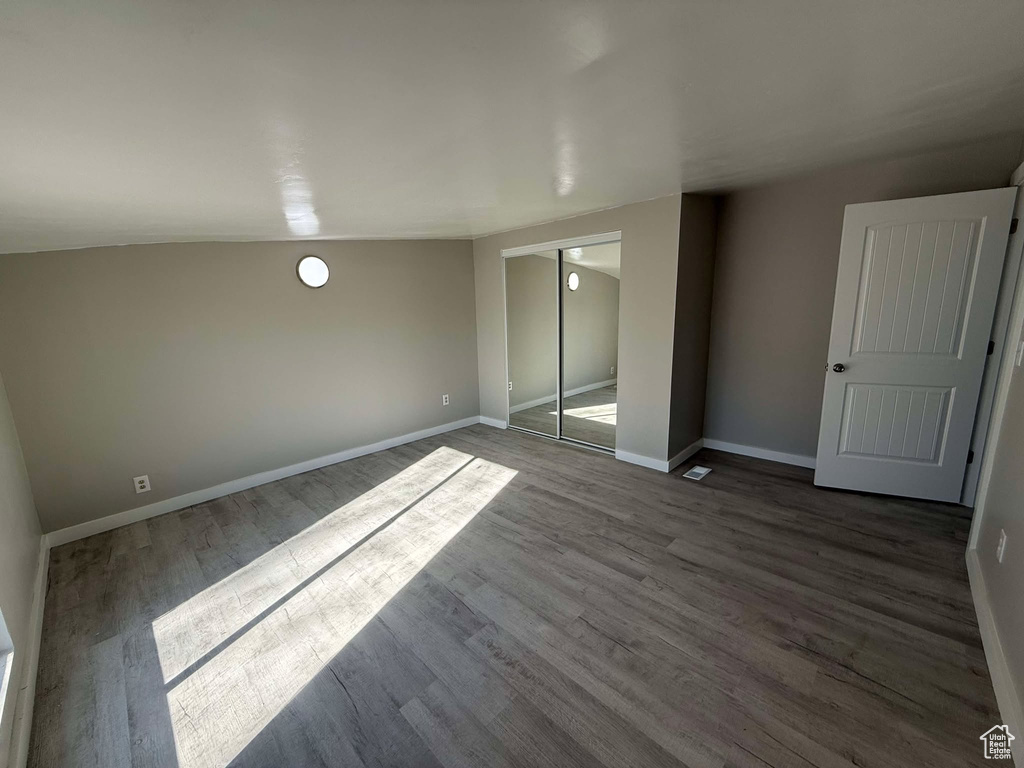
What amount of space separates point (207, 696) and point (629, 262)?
11.6 ft

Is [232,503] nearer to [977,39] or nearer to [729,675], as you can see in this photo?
[729,675]

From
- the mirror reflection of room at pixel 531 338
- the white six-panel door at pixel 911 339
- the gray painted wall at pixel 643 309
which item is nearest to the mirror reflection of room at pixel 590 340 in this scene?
the mirror reflection of room at pixel 531 338

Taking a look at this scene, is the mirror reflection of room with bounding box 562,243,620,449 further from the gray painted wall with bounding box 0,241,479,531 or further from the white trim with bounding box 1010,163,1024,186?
the white trim with bounding box 1010,163,1024,186

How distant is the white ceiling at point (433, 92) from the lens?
828 mm

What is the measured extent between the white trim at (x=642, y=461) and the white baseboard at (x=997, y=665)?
1760mm

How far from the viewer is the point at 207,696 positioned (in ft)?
5.32

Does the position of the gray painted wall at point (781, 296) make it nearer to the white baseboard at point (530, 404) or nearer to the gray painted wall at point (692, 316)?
the gray painted wall at point (692, 316)

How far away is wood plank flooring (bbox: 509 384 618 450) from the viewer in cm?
444

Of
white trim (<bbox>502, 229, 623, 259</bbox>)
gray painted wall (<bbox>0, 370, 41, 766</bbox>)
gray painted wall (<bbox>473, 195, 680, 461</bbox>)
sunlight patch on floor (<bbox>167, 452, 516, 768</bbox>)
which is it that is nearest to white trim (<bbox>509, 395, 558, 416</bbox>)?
gray painted wall (<bbox>473, 195, 680, 461</bbox>)

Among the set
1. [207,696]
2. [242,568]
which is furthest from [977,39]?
[242,568]

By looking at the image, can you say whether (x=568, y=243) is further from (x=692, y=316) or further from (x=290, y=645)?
(x=290, y=645)

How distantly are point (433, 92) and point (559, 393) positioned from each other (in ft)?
11.1

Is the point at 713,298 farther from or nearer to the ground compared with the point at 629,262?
nearer to the ground

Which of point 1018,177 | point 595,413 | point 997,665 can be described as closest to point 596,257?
point 595,413
